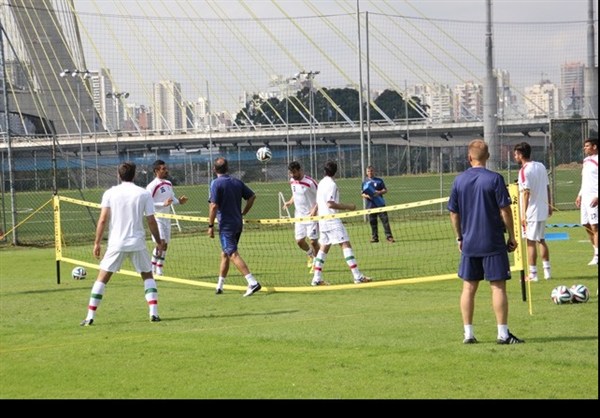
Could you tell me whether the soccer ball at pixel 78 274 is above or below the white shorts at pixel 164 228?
below

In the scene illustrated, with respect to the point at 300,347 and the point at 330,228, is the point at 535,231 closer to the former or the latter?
the point at 330,228

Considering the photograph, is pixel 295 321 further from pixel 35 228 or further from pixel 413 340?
pixel 35 228

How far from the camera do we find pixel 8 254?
25688mm

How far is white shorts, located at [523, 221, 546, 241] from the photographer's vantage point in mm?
15391

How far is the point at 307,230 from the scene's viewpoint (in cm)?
1914

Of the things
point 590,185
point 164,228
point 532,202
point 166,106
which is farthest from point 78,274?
point 166,106

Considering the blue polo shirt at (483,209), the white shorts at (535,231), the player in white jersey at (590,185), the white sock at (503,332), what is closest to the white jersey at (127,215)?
the blue polo shirt at (483,209)

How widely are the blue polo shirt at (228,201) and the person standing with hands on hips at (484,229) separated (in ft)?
18.7

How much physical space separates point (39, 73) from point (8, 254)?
59196 mm

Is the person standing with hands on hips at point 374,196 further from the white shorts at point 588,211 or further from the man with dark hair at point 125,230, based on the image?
the man with dark hair at point 125,230

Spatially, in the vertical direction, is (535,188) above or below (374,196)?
above

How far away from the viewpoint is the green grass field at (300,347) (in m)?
8.86

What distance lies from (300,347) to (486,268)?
2053 mm
